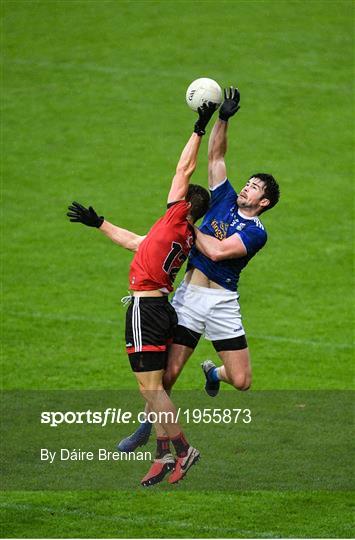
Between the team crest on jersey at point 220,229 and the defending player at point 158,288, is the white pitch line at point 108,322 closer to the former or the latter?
the team crest on jersey at point 220,229

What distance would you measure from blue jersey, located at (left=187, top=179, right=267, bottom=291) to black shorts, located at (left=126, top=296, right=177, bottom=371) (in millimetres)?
748

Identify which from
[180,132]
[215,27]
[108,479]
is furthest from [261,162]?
[108,479]

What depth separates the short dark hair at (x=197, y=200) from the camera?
41.4 ft

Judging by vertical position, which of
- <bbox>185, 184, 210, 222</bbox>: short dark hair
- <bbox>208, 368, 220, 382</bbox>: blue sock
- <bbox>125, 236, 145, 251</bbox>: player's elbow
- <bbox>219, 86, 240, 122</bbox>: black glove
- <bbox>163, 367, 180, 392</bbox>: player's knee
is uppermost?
<bbox>219, 86, 240, 122</bbox>: black glove

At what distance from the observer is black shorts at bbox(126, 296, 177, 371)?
41.1 ft

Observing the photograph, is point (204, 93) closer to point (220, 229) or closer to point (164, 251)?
point (220, 229)

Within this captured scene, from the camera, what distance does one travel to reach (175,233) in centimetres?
1241

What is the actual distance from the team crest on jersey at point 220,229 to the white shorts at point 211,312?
647 millimetres

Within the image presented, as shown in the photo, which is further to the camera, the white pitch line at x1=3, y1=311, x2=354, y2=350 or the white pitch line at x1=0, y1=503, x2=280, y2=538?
the white pitch line at x1=3, y1=311, x2=354, y2=350

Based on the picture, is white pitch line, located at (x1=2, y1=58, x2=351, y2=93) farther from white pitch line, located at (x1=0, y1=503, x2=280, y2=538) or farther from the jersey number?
the jersey number

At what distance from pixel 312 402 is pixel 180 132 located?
12.7 metres
